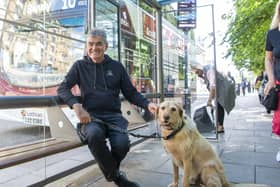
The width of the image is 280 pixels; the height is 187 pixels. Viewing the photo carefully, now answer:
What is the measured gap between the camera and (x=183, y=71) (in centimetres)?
750

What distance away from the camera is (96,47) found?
327cm

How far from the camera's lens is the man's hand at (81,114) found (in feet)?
10.1

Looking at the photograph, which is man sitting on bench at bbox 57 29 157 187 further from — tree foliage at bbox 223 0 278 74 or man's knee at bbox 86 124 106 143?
tree foliage at bbox 223 0 278 74

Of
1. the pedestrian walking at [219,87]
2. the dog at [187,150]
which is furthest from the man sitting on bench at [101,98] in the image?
the pedestrian walking at [219,87]

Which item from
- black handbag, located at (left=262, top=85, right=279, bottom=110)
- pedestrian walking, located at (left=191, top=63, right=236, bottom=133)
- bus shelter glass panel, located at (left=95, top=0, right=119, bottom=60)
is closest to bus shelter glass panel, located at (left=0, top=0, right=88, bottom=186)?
bus shelter glass panel, located at (left=95, top=0, right=119, bottom=60)

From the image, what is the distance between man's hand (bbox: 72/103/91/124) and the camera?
3072mm

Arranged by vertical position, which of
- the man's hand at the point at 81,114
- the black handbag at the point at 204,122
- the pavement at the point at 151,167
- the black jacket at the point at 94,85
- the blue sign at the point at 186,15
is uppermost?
the blue sign at the point at 186,15

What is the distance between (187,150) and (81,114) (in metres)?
1.11

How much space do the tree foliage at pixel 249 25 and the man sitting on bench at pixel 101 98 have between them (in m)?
7.72

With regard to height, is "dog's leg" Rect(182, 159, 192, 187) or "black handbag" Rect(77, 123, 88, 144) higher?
"black handbag" Rect(77, 123, 88, 144)

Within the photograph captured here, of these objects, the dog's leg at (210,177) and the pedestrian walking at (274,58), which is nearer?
the dog's leg at (210,177)

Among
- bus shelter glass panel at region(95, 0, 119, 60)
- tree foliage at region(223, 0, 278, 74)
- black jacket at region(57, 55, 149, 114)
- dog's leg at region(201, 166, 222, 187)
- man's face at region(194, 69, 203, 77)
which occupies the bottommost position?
dog's leg at region(201, 166, 222, 187)

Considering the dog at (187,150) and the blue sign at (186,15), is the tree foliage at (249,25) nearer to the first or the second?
the blue sign at (186,15)

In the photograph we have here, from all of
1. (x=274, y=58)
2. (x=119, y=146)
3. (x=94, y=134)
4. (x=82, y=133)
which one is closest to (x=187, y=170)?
(x=119, y=146)
